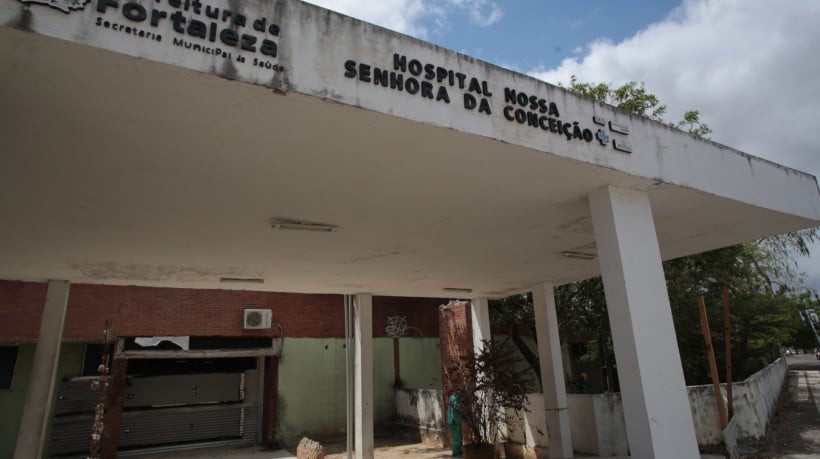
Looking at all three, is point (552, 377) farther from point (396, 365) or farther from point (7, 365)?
point (7, 365)

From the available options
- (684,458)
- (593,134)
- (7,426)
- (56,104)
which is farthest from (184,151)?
(7,426)

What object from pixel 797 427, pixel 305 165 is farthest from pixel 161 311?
pixel 797 427

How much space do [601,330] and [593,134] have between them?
476 inches

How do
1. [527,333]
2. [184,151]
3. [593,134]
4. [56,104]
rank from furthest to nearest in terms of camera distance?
[527,333] < [593,134] < [184,151] < [56,104]

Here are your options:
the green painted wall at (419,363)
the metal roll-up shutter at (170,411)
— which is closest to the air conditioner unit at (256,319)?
the metal roll-up shutter at (170,411)

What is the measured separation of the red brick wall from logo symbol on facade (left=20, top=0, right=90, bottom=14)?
11.5 meters

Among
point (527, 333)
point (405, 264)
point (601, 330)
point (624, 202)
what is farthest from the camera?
point (527, 333)

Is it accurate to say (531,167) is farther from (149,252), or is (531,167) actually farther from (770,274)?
(770,274)

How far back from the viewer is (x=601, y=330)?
14953 millimetres

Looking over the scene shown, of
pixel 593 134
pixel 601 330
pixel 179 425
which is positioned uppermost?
pixel 593 134

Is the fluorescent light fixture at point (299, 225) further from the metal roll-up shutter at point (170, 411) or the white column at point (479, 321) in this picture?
the metal roll-up shutter at point (170, 411)

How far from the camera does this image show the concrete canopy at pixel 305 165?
9.70 ft

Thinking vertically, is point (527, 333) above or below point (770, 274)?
below

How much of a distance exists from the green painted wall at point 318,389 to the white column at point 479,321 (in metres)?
3.33
